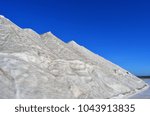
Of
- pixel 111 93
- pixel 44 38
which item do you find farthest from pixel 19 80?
pixel 44 38

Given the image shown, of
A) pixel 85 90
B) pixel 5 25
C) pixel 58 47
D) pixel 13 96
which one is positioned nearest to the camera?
pixel 13 96

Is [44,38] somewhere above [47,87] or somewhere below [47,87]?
above

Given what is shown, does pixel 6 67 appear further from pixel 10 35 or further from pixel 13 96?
pixel 10 35

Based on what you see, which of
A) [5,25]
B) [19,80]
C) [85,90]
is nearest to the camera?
[19,80]

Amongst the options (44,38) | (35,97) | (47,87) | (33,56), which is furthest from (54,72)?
(44,38)

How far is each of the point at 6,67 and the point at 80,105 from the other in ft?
58.1

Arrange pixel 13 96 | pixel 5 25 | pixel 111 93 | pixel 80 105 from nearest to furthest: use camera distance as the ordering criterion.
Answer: pixel 80 105 < pixel 13 96 < pixel 111 93 < pixel 5 25

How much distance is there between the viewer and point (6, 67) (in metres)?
34.3

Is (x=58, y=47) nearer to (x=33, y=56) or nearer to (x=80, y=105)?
(x=33, y=56)

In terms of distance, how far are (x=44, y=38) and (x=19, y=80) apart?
25477mm

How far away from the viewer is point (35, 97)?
30.5m

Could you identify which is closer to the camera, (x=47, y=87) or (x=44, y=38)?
(x=47, y=87)

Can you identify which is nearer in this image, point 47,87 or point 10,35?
point 47,87

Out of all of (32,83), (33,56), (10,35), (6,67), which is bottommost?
(32,83)
